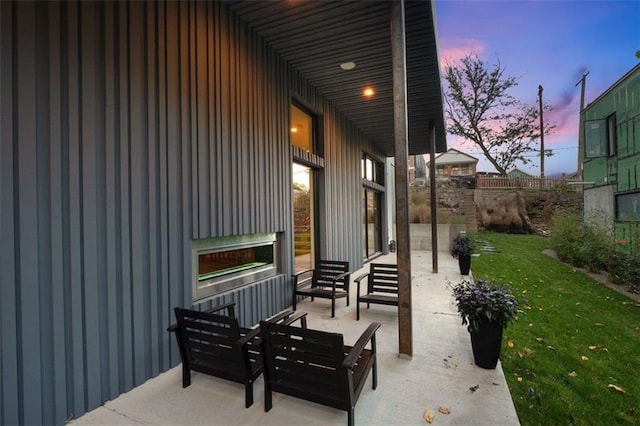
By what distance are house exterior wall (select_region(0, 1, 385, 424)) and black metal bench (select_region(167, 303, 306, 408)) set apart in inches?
19.2

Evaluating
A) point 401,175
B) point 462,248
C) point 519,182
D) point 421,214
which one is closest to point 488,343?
point 401,175

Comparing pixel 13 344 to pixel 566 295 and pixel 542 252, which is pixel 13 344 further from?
pixel 542 252

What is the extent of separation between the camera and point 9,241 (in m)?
1.82

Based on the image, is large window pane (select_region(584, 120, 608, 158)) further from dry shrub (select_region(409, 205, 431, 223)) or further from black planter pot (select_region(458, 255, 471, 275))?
black planter pot (select_region(458, 255, 471, 275))

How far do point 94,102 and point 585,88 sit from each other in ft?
95.0

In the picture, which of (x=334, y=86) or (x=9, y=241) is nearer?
(x=9, y=241)

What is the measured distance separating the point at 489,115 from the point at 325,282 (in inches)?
825

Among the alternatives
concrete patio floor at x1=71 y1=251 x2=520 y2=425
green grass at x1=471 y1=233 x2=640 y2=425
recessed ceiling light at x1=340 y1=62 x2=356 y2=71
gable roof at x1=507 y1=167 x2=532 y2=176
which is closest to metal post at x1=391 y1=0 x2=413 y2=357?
concrete patio floor at x1=71 y1=251 x2=520 y2=425

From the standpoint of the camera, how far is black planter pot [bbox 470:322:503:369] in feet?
9.22

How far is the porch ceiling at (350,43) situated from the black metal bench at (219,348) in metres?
3.75

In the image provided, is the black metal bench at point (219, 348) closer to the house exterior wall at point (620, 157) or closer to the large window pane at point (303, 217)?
the large window pane at point (303, 217)

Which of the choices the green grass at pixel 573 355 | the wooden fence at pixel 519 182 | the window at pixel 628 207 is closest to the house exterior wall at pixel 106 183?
the green grass at pixel 573 355

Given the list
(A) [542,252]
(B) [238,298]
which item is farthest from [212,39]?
(A) [542,252]

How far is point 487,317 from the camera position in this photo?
2770 millimetres
